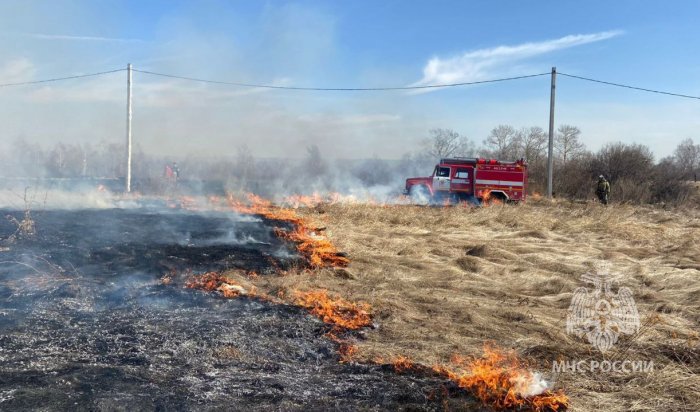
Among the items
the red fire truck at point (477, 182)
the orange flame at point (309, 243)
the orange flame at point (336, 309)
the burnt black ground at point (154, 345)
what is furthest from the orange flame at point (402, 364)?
the red fire truck at point (477, 182)

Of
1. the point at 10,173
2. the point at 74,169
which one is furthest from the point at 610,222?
the point at 74,169

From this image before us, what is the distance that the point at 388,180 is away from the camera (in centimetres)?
2548

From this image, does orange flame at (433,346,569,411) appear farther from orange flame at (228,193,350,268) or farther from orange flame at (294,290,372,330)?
orange flame at (228,193,350,268)

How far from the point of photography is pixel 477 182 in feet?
66.5

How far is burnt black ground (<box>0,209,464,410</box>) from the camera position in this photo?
3621 mm

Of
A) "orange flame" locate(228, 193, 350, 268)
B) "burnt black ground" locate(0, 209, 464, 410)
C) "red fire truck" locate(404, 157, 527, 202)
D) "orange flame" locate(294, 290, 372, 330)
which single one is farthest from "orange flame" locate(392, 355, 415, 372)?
"red fire truck" locate(404, 157, 527, 202)

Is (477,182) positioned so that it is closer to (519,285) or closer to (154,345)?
(519,285)

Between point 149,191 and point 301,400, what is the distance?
20141mm

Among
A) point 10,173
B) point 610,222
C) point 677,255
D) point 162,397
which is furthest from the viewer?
point 10,173

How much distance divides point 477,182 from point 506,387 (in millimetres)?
17315

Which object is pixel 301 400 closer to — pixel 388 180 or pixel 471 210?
pixel 471 210

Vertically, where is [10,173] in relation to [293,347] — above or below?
above

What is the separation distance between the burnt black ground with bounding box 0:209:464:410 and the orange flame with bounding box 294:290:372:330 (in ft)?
0.76

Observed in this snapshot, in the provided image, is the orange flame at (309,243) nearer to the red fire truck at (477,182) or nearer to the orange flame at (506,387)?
the orange flame at (506,387)
